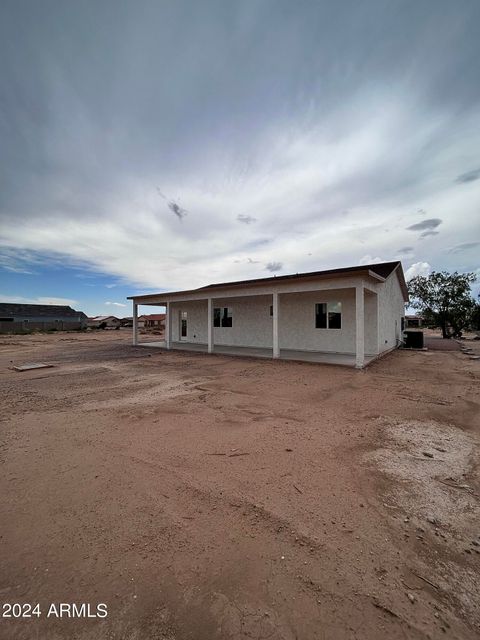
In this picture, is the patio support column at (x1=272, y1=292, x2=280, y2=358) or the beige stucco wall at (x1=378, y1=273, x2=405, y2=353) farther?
the beige stucco wall at (x1=378, y1=273, x2=405, y2=353)

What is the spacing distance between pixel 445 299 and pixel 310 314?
15913 mm

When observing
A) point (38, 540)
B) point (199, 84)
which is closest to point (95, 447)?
point (38, 540)

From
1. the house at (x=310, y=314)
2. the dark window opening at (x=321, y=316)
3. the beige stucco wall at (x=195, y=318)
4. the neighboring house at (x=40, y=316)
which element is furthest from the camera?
the neighboring house at (x=40, y=316)

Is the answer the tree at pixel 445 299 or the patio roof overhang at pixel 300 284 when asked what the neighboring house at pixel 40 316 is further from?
the tree at pixel 445 299

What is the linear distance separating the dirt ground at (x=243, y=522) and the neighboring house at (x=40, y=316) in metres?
41.8

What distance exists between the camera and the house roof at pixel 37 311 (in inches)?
1827

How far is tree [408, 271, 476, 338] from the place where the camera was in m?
21.6

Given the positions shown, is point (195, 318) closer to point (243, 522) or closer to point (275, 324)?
point (275, 324)

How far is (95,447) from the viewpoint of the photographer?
3764 mm

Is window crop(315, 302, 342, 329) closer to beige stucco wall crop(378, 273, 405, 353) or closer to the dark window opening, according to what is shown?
the dark window opening

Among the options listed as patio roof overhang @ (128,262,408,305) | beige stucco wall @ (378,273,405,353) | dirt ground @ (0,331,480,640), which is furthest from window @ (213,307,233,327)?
dirt ground @ (0,331,480,640)

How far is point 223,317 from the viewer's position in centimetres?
1648

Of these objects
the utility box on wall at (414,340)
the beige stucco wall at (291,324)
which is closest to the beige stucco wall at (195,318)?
the beige stucco wall at (291,324)

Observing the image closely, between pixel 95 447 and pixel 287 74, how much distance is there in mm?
11172
